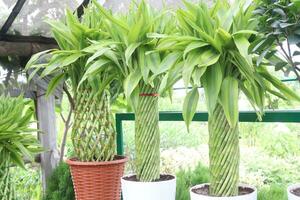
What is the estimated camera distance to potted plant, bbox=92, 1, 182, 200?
1.22m

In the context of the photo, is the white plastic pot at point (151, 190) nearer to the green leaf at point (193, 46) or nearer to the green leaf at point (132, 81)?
the green leaf at point (132, 81)

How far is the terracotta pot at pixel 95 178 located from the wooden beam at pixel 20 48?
1306 millimetres

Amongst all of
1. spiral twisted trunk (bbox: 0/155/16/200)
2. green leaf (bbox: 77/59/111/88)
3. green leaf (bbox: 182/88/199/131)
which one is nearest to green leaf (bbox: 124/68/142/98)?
green leaf (bbox: 77/59/111/88)

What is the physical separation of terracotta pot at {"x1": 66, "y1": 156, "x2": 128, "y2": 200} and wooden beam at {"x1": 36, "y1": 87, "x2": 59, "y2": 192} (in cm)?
132

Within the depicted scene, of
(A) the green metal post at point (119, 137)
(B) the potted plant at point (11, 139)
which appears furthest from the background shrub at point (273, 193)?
(B) the potted plant at point (11, 139)

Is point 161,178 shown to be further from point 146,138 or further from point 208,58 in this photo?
point 208,58

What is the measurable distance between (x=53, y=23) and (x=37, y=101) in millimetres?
1438

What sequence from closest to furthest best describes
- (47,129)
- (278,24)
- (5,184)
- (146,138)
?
(278,24), (146,138), (5,184), (47,129)

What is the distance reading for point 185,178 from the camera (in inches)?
62.5

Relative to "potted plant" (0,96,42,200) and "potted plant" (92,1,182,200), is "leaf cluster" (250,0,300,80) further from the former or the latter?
"potted plant" (0,96,42,200)

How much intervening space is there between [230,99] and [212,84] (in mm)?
56

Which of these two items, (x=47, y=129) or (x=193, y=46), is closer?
(x=193, y=46)

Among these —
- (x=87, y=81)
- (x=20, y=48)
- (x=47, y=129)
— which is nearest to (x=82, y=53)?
(x=87, y=81)

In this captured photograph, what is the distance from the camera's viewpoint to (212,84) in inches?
38.1
